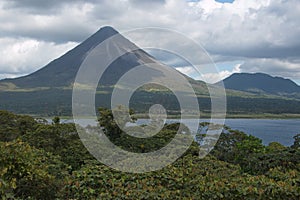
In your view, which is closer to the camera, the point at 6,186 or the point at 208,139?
the point at 6,186

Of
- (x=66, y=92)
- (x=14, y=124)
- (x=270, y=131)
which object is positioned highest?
(x=66, y=92)

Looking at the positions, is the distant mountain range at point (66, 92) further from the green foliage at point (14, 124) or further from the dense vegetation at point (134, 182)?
the dense vegetation at point (134, 182)

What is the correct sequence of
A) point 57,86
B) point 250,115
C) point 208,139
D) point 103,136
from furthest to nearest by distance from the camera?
point 57,86, point 250,115, point 208,139, point 103,136

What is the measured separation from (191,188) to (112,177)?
1.48m

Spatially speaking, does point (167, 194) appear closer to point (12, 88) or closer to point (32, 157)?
point (32, 157)

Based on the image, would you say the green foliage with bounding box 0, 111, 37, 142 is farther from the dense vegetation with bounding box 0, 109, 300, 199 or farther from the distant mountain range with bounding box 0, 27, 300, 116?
the distant mountain range with bounding box 0, 27, 300, 116

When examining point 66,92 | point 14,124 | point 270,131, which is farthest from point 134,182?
point 66,92

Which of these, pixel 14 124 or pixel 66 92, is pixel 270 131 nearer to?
pixel 14 124

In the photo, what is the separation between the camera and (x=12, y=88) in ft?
533

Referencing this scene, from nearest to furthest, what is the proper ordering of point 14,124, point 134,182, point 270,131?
point 134,182, point 14,124, point 270,131

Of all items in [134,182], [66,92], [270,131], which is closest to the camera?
[134,182]

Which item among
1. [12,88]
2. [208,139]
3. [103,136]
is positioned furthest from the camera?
[12,88]

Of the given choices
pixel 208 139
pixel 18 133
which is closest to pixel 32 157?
pixel 18 133

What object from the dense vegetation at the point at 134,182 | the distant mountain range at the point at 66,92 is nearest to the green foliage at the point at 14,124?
the dense vegetation at the point at 134,182
